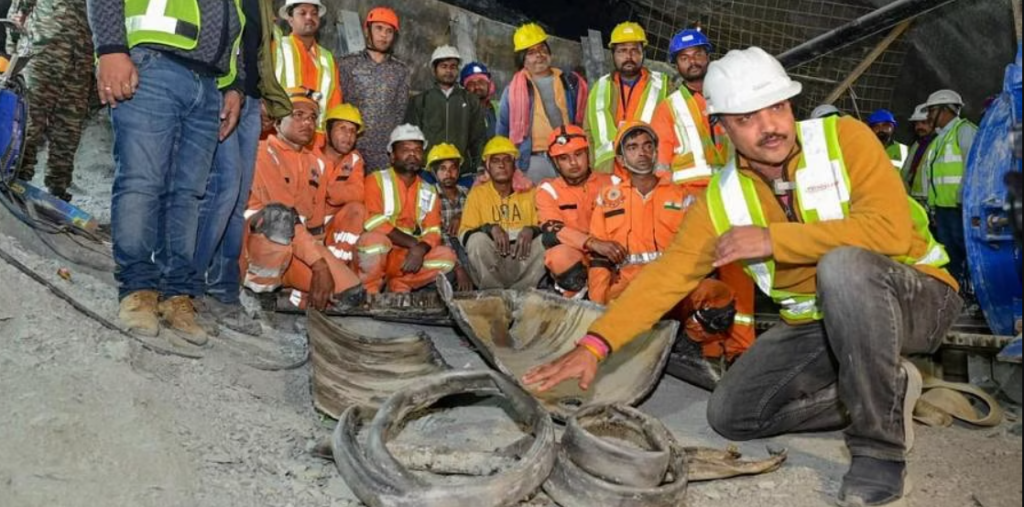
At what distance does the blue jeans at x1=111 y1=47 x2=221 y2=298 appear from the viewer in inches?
126

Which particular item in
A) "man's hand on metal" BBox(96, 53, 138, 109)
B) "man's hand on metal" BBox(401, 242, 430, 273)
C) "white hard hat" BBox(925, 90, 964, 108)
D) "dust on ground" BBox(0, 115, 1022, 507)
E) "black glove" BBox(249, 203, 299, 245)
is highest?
"white hard hat" BBox(925, 90, 964, 108)

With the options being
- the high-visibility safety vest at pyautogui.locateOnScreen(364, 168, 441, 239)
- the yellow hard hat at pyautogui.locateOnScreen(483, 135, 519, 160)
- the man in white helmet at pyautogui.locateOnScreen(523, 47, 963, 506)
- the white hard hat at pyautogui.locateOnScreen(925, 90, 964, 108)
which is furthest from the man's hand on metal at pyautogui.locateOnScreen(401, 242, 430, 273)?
the white hard hat at pyautogui.locateOnScreen(925, 90, 964, 108)

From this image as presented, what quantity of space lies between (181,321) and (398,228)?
2462mm

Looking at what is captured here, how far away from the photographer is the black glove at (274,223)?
15.0ft

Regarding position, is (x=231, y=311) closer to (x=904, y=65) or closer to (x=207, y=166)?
(x=207, y=166)

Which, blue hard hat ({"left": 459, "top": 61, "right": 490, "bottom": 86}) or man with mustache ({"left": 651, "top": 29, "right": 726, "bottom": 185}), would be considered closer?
man with mustache ({"left": 651, "top": 29, "right": 726, "bottom": 185})

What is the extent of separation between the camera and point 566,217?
17.5ft

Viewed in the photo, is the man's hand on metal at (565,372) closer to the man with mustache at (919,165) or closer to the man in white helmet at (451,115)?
the man in white helmet at (451,115)

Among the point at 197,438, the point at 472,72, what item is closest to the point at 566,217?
the point at 472,72

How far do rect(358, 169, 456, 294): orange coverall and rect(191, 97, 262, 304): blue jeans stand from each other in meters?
1.35

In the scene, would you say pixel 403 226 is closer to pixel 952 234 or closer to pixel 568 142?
pixel 568 142

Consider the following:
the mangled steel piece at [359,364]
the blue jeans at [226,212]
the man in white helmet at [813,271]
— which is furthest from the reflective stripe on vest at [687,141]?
the blue jeans at [226,212]

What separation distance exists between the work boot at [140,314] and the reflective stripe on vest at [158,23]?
A: 995 millimetres

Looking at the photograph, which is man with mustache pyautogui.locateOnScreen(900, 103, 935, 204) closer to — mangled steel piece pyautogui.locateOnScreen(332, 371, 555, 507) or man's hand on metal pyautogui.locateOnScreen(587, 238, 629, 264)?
man's hand on metal pyautogui.locateOnScreen(587, 238, 629, 264)
